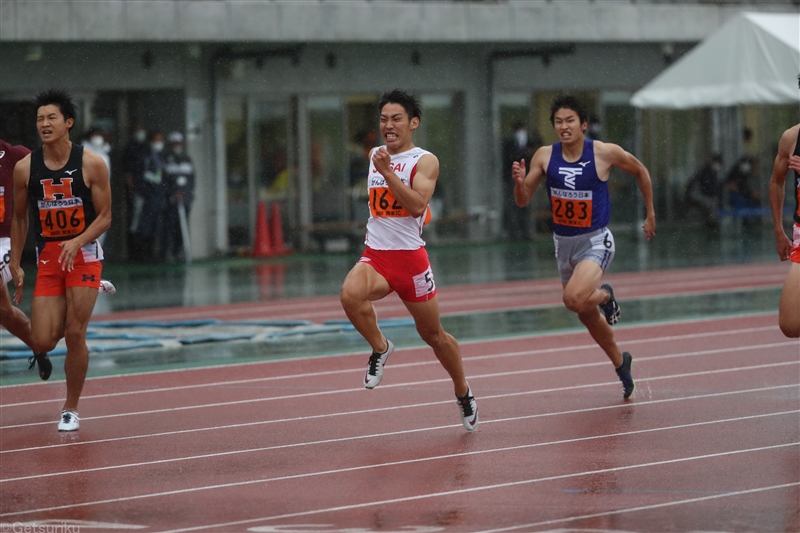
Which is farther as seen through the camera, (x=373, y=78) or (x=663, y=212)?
(x=663, y=212)

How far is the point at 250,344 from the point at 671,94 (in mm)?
13484

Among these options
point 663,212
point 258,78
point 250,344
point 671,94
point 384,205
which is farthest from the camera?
point 663,212

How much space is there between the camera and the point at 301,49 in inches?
1010

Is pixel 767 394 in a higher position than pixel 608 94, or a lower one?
lower

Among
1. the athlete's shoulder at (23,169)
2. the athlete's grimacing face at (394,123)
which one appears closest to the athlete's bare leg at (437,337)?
the athlete's grimacing face at (394,123)

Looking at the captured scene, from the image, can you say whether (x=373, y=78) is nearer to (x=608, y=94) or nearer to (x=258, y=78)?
(x=258, y=78)

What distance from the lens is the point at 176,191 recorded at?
2430 cm

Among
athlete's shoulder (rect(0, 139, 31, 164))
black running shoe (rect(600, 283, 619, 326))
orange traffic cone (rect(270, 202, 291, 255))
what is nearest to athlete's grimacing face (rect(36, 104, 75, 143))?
athlete's shoulder (rect(0, 139, 31, 164))

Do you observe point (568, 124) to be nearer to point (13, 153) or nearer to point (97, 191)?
point (97, 191)

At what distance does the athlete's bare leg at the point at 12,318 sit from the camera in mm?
10133

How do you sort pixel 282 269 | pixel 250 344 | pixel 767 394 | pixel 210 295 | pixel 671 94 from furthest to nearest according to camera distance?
pixel 671 94 < pixel 282 269 < pixel 210 295 < pixel 250 344 < pixel 767 394

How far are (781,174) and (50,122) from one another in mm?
4617

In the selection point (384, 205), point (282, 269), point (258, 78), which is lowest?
point (282, 269)

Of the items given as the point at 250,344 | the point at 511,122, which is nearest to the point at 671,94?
the point at 511,122
